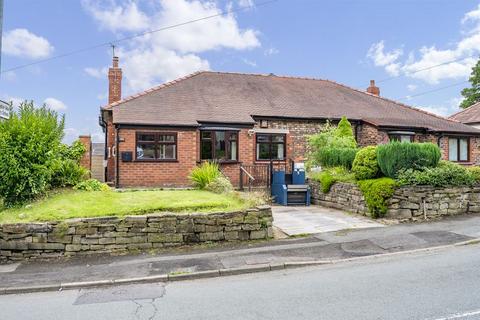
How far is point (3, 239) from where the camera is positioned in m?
7.91

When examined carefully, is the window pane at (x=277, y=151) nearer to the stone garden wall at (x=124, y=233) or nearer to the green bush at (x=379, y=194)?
the green bush at (x=379, y=194)

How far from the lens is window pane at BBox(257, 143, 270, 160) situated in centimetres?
1817

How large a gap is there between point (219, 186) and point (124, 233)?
14.6ft

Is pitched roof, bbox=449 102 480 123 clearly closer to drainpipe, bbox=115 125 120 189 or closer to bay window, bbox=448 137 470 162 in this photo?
bay window, bbox=448 137 470 162

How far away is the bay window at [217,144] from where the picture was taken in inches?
671

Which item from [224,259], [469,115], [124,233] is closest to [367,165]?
[224,259]

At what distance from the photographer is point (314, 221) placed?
35.8 ft

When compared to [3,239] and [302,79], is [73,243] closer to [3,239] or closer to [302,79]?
[3,239]

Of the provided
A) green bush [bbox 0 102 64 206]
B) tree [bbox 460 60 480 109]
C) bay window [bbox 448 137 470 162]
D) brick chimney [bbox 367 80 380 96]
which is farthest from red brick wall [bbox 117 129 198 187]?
tree [bbox 460 60 480 109]

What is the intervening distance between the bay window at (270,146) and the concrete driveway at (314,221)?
5406 mm

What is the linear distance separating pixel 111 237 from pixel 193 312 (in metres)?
3.94

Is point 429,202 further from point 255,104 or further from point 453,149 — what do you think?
point 453,149

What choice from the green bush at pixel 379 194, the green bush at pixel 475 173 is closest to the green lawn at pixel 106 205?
the green bush at pixel 379 194

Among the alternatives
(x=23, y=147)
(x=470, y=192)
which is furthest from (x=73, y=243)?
(x=470, y=192)
